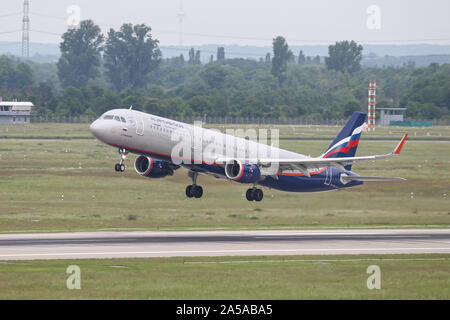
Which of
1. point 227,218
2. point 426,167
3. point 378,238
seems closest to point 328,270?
point 378,238

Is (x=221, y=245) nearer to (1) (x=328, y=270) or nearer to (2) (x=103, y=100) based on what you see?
(1) (x=328, y=270)

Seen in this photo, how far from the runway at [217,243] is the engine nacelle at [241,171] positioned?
4.67 metres

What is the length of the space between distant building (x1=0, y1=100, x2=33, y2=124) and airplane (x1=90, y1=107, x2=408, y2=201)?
131 metres

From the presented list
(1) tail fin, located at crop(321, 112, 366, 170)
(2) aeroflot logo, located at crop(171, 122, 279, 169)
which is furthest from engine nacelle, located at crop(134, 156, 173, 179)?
(1) tail fin, located at crop(321, 112, 366, 170)

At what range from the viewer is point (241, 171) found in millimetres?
64125

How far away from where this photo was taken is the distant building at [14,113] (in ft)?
627

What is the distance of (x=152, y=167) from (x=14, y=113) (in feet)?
436

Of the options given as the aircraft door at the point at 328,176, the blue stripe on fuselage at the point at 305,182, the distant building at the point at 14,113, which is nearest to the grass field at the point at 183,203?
the blue stripe on fuselage at the point at 305,182

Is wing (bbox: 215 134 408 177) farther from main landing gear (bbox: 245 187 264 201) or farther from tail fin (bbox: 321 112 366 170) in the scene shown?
tail fin (bbox: 321 112 366 170)

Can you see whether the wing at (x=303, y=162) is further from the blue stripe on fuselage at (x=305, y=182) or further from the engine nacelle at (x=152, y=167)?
the engine nacelle at (x=152, y=167)

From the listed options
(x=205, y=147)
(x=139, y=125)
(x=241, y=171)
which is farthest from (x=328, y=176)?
(x=139, y=125)
